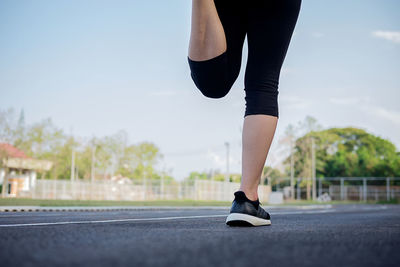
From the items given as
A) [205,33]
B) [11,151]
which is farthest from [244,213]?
[11,151]

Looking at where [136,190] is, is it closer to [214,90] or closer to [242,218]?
[214,90]

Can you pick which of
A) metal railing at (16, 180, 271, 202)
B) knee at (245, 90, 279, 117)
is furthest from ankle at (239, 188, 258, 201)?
metal railing at (16, 180, 271, 202)

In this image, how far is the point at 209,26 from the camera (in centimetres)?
186

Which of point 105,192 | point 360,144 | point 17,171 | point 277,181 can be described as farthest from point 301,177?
point 17,171

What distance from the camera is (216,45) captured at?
6.27 ft

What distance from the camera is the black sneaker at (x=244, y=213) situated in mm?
1802

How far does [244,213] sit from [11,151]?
34068mm

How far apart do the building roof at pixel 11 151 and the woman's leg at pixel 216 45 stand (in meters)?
32.2

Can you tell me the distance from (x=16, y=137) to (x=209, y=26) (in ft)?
108

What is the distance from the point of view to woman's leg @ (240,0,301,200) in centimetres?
196

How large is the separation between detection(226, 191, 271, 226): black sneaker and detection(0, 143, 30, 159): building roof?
32.5 m

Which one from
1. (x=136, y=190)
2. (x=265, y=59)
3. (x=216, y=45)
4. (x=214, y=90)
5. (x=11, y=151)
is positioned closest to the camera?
(x=216, y=45)

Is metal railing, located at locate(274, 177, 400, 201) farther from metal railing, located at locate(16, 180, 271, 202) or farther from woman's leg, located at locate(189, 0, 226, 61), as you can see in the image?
woman's leg, located at locate(189, 0, 226, 61)

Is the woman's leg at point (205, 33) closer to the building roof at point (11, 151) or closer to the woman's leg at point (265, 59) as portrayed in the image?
the woman's leg at point (265, 59)
